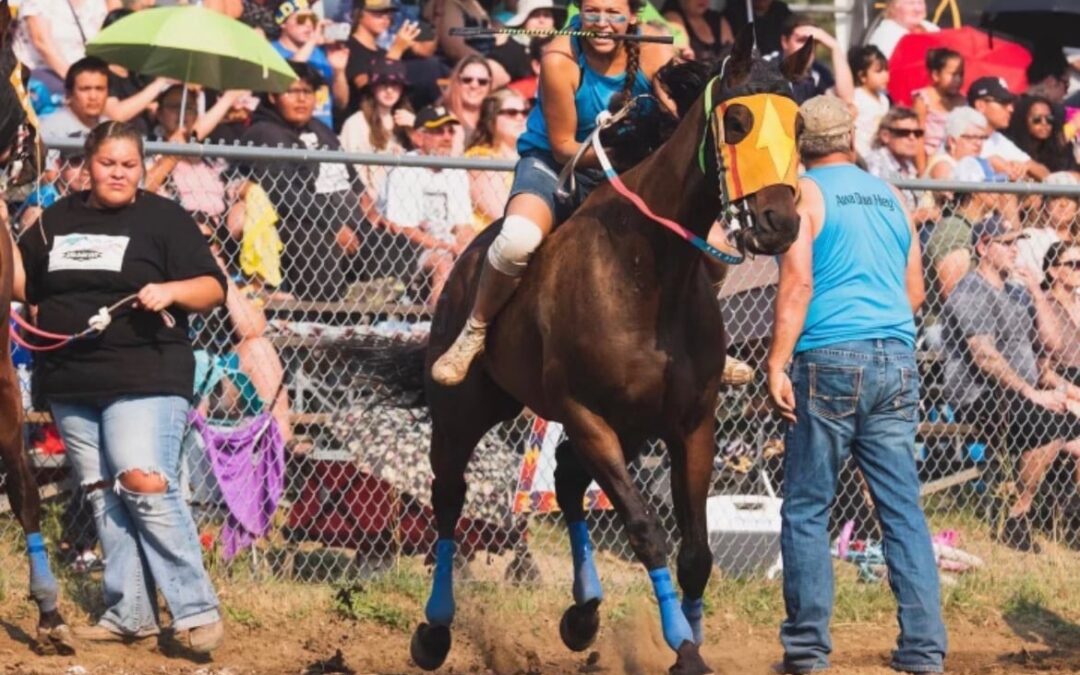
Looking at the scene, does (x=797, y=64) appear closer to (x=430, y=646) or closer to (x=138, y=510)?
(x=430, y=646)

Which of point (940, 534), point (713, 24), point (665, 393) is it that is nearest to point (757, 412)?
point (940, 534)

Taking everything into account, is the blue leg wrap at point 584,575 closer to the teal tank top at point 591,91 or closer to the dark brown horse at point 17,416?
the teal tank top at point 591,91

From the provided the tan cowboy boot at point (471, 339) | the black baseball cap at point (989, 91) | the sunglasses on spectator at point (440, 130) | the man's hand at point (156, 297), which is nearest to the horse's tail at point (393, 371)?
the tan cowboy boot at point (471, 339)

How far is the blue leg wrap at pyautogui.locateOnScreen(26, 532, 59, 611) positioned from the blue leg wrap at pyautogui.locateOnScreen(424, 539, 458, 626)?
162cm

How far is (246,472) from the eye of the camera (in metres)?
9.13

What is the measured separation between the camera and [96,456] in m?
8.23

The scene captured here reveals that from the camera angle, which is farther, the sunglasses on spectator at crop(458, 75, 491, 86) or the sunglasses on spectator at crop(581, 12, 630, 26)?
the sunglasses on spectator at crop(458, 75, 491, 86)

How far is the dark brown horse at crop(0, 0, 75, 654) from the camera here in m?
7.62

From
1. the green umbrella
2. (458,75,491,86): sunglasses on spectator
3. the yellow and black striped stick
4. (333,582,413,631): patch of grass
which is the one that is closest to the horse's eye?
the yellow and black striped stick

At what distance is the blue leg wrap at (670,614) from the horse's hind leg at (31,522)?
271 centimetres

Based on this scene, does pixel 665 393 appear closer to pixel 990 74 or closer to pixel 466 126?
pixel 466 126

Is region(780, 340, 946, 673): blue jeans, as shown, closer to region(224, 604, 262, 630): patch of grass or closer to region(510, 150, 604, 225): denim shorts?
region(510, 150, 604, 225): denim shorts

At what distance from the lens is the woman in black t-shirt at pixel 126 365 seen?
318 inches

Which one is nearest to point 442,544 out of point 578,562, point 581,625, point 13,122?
point 578,562
